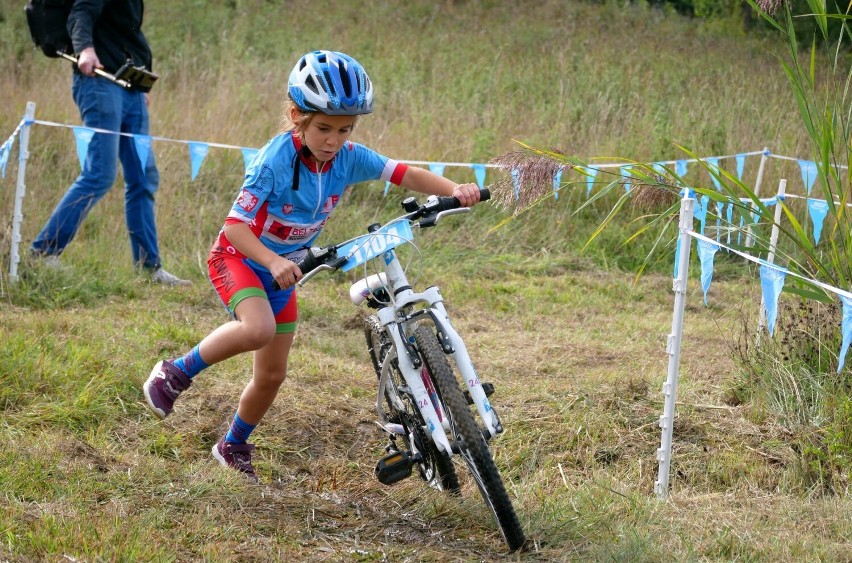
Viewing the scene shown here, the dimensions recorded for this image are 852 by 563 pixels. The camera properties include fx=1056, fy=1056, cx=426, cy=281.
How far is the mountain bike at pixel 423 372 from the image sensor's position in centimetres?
365

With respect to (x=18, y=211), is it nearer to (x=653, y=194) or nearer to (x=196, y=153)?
(x=196, y=153)

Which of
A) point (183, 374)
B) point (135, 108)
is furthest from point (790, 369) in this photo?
point (135, 108)

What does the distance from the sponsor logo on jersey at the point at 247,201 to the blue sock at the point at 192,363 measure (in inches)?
27.7

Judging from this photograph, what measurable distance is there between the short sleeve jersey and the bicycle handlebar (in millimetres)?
368

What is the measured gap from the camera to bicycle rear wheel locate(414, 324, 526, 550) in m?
3.63

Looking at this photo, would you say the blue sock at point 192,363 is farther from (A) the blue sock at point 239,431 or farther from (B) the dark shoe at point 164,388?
(A) the blue sock at point 239,431

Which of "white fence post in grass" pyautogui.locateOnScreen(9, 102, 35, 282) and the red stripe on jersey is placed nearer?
the red stripe on jersey

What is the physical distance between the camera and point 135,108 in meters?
7.47

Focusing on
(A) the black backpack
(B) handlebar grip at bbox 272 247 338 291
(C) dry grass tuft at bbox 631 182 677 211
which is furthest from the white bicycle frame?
(A) the black backpack

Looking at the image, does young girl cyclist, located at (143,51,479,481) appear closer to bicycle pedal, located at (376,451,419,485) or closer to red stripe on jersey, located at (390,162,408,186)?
red stripe on jersey, located at (390,162,408,186)

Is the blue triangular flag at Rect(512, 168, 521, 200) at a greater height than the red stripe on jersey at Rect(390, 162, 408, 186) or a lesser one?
lesser

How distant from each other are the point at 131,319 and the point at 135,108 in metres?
1.67

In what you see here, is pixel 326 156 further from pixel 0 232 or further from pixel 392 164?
pixel 0 232

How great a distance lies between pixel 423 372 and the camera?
12.9 ft
